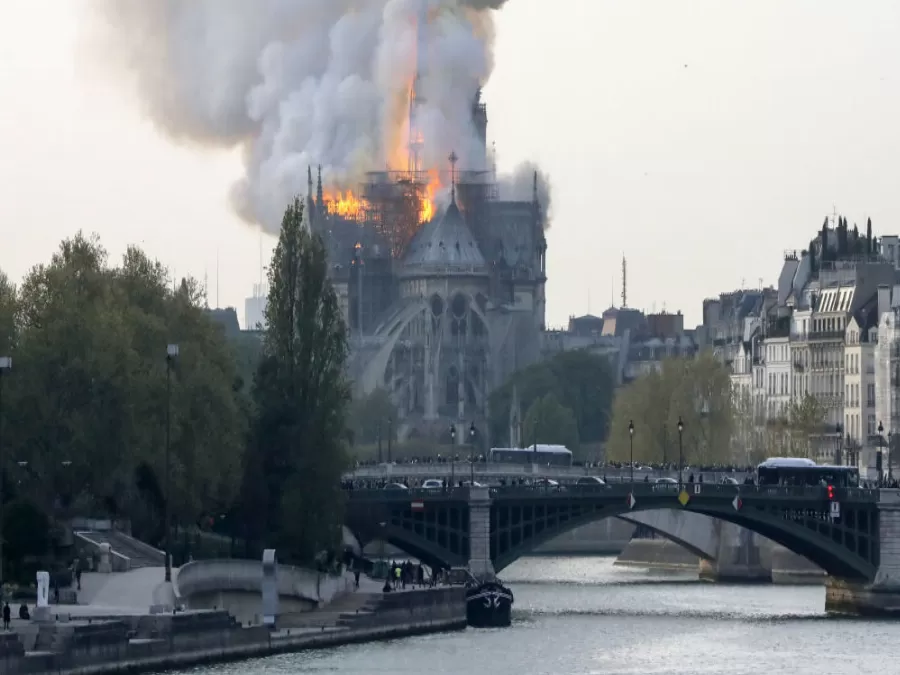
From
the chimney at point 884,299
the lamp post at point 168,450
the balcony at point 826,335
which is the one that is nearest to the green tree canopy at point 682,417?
the balcony at point 826,335

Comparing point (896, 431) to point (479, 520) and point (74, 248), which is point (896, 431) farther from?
point (74, 248)

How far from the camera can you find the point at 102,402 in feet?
304

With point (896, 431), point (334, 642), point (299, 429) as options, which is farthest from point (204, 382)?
point (896, 431)

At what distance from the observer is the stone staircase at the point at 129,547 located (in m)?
90.3

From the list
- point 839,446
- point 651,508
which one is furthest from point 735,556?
point 651,508

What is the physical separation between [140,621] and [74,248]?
25.8m

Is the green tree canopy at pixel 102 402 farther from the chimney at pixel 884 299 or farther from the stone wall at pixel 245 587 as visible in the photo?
the chimney at pixel 884 299

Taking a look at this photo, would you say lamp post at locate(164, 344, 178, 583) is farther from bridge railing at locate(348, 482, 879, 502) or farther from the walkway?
bridge railing at locate(348, 482, 879, 502)

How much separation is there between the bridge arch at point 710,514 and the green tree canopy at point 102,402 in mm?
13999

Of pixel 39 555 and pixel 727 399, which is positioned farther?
pixel 727 399

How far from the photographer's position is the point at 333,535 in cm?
10006

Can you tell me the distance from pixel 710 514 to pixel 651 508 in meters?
1.91

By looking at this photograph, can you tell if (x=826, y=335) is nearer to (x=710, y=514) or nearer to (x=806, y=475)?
(x=806, y=475)

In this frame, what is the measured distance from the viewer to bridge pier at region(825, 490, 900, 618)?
112m
